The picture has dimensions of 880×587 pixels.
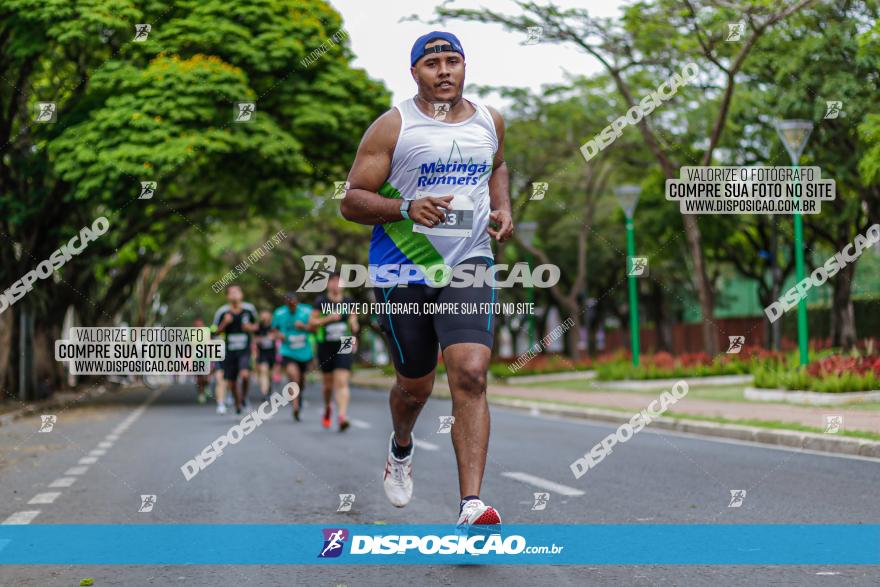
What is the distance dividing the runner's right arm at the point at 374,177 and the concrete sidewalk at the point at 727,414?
6375 mm

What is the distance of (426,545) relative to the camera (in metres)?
5.97

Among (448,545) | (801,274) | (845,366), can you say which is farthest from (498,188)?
(801,274)

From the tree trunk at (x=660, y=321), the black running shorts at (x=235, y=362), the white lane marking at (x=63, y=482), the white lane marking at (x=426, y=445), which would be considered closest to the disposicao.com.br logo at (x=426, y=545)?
the white lane marking at (x=63, y=482)

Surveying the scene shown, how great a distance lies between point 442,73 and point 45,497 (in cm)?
495

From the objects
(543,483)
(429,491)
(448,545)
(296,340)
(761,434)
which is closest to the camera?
(448,545)

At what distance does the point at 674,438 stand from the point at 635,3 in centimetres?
1112

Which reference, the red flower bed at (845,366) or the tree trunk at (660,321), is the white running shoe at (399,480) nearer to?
the red flower bed at (845,366)

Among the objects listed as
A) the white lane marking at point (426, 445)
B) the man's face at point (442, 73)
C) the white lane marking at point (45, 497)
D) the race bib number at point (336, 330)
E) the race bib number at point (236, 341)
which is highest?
the man's face at point (442, 73)

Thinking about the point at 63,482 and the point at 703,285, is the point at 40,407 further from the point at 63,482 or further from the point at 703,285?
the point at 63,482

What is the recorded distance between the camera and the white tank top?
17.4ft

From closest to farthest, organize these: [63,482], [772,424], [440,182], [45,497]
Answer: [440,182] < [45,497] < [63,482] < [772,424]

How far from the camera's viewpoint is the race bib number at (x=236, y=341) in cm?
1822

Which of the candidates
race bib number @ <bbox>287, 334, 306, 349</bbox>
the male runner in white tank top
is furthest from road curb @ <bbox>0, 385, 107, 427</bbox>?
the male runner in white tank top

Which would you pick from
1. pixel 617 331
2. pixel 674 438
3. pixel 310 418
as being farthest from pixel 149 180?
pixel 617 331
